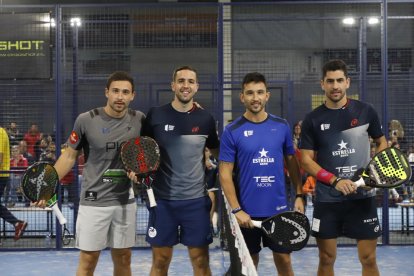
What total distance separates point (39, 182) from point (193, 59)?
12.2 meters

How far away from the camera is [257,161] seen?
4.76 m

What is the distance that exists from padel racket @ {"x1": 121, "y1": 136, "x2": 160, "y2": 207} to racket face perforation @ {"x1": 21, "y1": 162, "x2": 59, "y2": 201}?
0.64 metres

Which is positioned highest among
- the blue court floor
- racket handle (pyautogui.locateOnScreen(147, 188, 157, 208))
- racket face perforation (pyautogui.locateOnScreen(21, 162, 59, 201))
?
racket face perforation (pyautogui.locateOnScreen(21, 162, 59, 201))

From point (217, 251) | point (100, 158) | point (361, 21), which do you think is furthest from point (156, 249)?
point (361, 21)

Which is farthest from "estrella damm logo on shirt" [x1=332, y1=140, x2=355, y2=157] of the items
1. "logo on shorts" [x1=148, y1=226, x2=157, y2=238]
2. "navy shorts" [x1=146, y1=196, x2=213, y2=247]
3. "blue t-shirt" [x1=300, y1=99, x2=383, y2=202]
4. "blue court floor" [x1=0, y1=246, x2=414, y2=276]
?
"blue court floor" [x1=0, y1=246, x2=414, y2=276]

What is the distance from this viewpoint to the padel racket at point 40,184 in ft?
16.2

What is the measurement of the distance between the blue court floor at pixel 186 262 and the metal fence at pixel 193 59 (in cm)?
48

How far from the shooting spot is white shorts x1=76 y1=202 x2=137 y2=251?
5.05 metres

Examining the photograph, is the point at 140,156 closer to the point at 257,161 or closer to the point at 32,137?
the point at 257,161

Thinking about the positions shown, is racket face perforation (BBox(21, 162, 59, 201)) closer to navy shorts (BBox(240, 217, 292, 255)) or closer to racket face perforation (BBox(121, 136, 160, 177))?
racket face perforation (BBox(121, 136, 160, 177))

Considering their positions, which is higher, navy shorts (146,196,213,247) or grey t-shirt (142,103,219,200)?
grey t-shirt (142,103,219,200)

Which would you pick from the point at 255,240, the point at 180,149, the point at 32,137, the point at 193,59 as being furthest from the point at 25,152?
the point at 255,240

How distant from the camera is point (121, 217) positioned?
5.10m

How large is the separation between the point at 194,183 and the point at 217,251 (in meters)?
3.62
